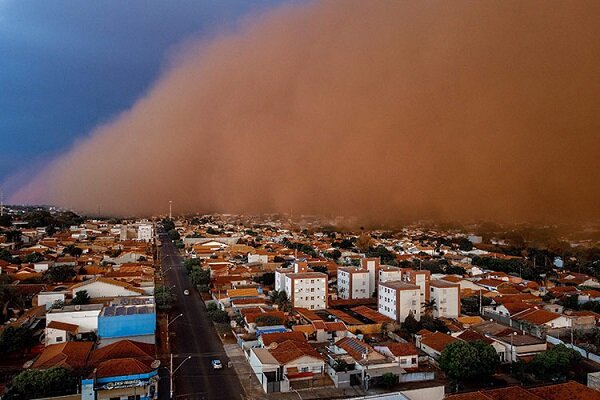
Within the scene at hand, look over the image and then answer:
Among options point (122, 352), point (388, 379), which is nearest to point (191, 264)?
point (122, 352)

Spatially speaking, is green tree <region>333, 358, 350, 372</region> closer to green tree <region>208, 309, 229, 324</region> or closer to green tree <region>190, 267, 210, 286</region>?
green tree <region>208, 309, 229, 324</region>

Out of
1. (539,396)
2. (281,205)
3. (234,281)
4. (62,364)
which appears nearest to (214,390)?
(62,364)

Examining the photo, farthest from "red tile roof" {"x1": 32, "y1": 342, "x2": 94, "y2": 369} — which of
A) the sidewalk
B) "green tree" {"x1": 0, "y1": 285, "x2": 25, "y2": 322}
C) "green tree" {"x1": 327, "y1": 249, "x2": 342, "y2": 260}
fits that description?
"green tree" {"x1": 327, "y1": 249, "x2": 342, "y2": 260}

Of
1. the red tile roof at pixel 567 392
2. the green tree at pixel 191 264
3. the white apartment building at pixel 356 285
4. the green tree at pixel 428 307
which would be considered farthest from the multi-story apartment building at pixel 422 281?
the green tree at pixel 191 264

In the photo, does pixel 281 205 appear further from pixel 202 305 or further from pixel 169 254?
pixel 202 305

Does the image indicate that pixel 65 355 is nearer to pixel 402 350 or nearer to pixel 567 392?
pixel 402 350

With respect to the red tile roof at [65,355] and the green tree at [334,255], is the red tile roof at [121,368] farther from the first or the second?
the green tree at [334,255]
